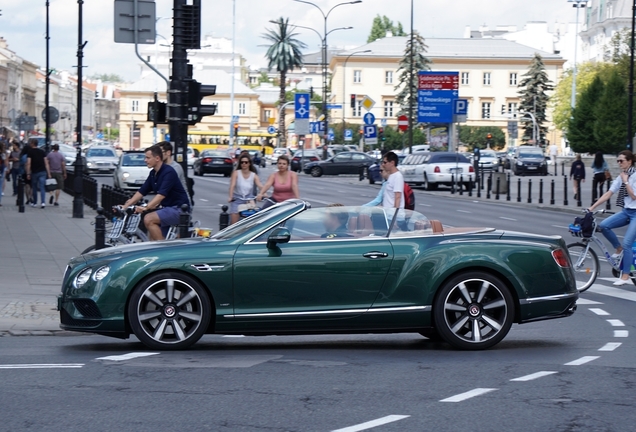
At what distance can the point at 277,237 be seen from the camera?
30.5 feet

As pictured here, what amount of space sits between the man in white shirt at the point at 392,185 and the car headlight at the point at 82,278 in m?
6.60

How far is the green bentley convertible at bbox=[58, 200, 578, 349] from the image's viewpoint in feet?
30.4

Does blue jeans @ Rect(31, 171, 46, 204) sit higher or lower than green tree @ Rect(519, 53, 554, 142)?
lower

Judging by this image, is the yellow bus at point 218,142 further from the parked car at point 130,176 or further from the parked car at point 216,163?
the parked car at point 130,176

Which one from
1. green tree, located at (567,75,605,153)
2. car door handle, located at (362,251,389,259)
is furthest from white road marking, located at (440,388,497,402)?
green tree, located at (567,75,605,153)

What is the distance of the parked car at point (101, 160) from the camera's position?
5956 cm

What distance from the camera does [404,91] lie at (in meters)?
124

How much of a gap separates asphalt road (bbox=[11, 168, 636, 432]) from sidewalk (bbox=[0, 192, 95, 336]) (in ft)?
2.99

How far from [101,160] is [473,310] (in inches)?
2051

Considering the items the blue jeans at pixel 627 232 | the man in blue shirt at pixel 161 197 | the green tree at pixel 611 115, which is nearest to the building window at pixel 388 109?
the green tree at pixel 611 115

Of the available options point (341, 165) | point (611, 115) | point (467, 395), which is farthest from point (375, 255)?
point (341, 165)

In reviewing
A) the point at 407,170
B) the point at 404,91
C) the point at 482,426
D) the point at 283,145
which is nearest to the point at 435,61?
the point at 404,91

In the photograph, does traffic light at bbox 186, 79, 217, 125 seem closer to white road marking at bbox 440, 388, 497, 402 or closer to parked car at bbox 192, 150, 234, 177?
white road marking at bbox 440, 388, 497, 402

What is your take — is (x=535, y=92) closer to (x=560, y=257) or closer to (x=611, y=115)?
(x=611, y=115)
